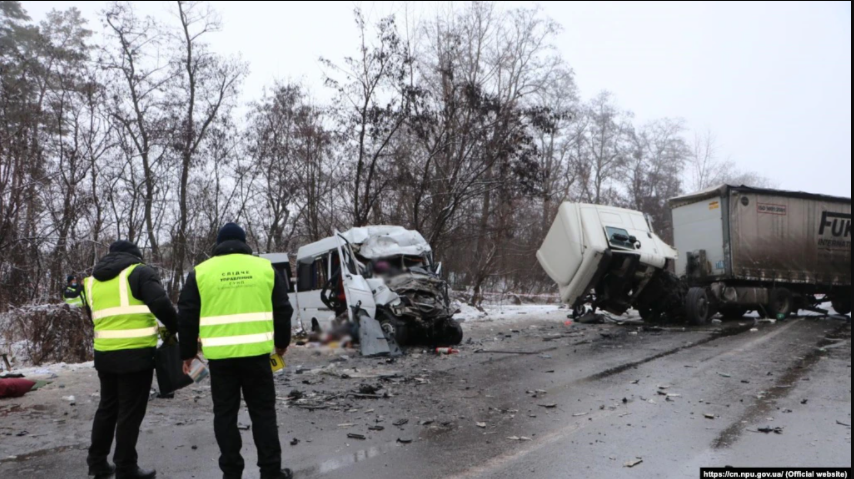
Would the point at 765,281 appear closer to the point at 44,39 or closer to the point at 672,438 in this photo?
the point at 672,438

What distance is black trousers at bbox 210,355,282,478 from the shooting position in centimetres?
370

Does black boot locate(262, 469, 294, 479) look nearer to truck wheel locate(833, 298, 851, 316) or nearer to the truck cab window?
the truck cab window

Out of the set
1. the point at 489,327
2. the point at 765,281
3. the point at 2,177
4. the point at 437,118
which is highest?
the point at 437,118

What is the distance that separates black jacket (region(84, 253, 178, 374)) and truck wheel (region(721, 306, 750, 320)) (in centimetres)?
1425

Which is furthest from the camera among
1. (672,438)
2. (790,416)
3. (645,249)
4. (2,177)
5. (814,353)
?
(645,249)

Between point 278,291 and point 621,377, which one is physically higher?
point 278,291

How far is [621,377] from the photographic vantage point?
301 inches

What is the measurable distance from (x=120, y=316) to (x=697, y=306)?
13011 mm

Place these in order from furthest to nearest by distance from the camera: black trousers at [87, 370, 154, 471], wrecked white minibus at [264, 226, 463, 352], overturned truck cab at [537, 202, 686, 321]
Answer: overturned truck cab at [537, 202, 686, 321], wrecked white minibus at [264, 226, 463, 352], black trousers at [87, 370, 154, 471]

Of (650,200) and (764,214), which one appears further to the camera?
(650,200)

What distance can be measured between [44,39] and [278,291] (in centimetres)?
1622

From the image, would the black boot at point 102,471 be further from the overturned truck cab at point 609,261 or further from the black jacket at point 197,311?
the overturned truck cab at point 609,261

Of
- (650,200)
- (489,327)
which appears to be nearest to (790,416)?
(489,327)

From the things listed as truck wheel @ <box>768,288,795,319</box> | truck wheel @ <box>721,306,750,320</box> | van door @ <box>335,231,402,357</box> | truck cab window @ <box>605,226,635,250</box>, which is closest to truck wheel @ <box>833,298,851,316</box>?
truck wheel @ <box>768,288,795,319</box>
